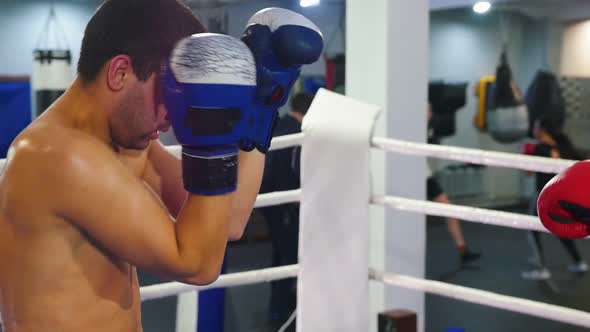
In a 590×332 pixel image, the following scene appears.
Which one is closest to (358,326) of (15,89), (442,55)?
(15,89)

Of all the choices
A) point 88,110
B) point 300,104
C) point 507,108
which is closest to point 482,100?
point 507,108

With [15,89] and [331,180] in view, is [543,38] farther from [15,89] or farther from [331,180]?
[331,180]

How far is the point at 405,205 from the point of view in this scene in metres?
1.84

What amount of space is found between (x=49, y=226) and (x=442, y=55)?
758 centimetres

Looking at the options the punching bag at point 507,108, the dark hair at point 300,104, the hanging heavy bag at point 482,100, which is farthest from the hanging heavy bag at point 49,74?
the hanging heavy bag at point 482,100

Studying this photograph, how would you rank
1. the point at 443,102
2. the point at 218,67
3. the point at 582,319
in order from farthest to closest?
the point at 443,102, the point at 582,319, the point at 218,67

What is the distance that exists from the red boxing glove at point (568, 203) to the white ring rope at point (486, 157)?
433mm

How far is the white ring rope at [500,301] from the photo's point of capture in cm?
159

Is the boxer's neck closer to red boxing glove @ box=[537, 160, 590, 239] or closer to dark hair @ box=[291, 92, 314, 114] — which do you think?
red boxing glove @ box=[537, 160, 590, 239]

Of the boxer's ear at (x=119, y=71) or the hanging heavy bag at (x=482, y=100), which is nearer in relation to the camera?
the boxer's ear at (x=119, y=71)

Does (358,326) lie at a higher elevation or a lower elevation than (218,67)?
lower

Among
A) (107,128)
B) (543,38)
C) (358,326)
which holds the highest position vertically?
(543,38)

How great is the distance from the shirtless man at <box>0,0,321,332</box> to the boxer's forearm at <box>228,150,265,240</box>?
219mm

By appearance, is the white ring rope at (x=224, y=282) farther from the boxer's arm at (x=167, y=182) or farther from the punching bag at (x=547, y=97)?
the punching bag at (x=547, y=97)
